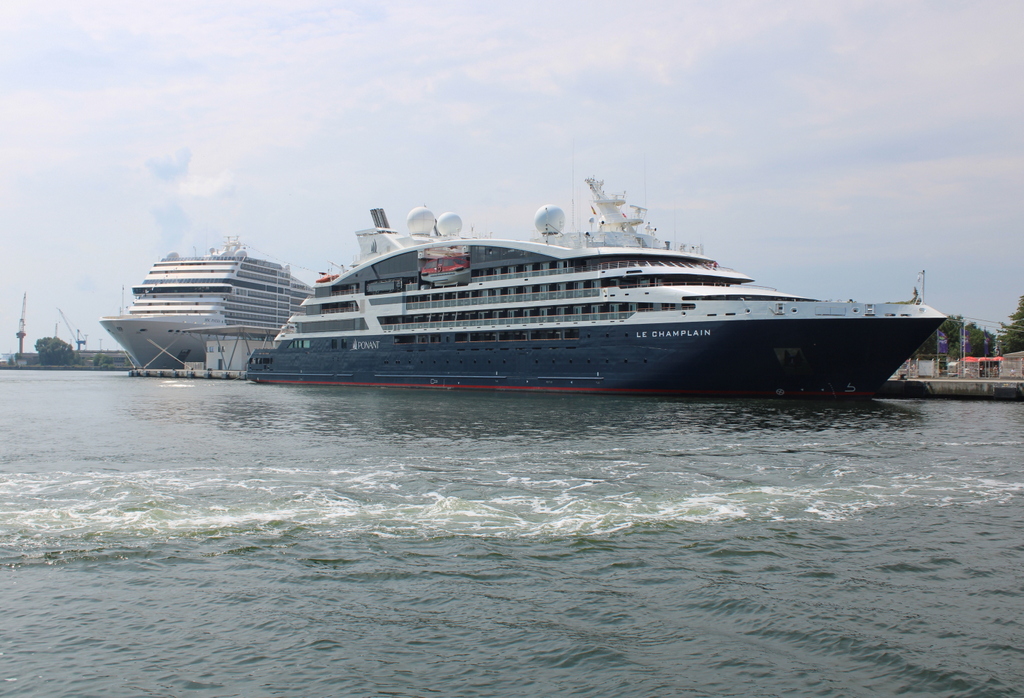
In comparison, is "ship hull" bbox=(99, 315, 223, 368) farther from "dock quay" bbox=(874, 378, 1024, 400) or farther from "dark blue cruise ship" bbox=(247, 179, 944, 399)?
"dock quay" bbox=(874, 378, 1024, 400)

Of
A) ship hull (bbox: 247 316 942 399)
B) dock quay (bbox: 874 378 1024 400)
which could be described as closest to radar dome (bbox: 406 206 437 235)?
ship hull (bbox: 247 316 942 399)

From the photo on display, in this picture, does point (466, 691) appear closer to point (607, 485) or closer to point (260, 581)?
point (260, 581)

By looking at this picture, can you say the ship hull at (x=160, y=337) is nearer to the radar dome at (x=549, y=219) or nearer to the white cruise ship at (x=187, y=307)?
Answer: the white cruise ship at (x=187, y=307)

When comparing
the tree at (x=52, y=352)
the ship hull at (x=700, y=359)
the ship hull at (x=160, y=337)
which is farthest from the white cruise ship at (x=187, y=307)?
the tree at (x=52, y=352)

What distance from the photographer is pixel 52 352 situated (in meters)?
176

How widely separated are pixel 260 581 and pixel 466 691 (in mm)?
3943

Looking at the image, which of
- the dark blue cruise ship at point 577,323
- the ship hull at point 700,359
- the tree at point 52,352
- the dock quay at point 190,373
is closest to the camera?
the ship hull at point 700,359

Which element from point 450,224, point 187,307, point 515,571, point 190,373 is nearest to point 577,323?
point 450,224

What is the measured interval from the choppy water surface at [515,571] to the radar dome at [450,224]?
119 ft

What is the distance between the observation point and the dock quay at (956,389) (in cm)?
3916

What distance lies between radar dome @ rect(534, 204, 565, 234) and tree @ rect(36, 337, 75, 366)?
560 ft

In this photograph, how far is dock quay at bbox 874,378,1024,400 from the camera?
3916 centimetres

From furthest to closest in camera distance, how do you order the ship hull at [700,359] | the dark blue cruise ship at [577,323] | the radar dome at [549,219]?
1. the radar dome at [549,219]
2. the dark blue cruise ship at [577,323]
3. the ship hull at [700,359]

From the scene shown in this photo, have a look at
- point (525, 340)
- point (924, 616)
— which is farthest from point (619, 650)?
point (525, 340)
